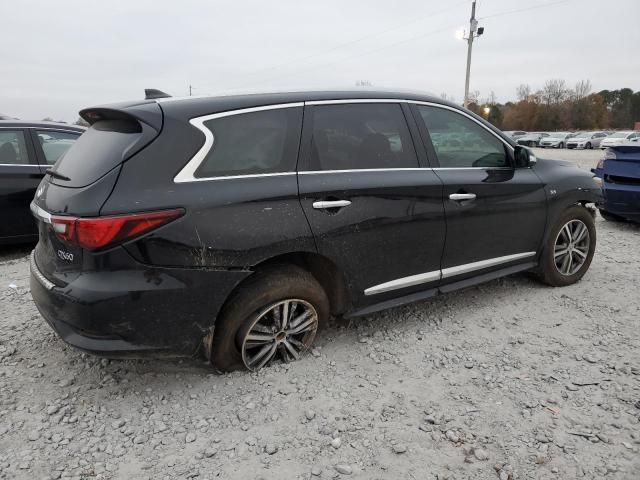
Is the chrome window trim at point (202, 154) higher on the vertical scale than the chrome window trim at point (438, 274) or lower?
higher

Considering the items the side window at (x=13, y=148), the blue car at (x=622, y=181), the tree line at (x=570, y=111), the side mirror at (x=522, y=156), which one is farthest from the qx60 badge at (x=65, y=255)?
the tree line at (x=570, y=111)

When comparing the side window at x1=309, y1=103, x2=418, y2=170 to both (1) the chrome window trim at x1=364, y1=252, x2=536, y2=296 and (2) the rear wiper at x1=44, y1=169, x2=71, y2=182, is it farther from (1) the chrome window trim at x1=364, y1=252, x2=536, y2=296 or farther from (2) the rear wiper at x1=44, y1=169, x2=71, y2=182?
(2) the rear wiper at x1=44, y1=169, x2=71, y2=182

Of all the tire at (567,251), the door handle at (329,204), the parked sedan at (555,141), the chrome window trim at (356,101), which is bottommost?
the parked sedan at (555,141)

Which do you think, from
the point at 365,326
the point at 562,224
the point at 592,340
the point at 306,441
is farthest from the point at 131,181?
the point at 562,224

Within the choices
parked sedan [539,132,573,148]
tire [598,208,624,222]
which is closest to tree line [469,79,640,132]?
parked sedan [539,132,573,148]

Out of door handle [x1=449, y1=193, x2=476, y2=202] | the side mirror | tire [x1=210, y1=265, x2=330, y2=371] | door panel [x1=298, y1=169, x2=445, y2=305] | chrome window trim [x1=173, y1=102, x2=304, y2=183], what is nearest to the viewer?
chrome window trim [x1=173, y1=102, x2=304, y2=183]

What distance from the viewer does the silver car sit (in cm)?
3489

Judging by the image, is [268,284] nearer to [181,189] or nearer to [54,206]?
[181,189]

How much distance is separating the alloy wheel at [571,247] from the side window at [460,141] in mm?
977

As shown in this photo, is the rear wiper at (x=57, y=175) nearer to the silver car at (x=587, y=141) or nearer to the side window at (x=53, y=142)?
the side window at (x=53, y=142)

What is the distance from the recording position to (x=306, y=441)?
7.59 ft

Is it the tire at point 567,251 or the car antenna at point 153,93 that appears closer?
the car antenna at point 153,93

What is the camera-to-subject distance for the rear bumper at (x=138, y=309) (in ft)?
7.48

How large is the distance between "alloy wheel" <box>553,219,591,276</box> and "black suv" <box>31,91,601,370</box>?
846mm
